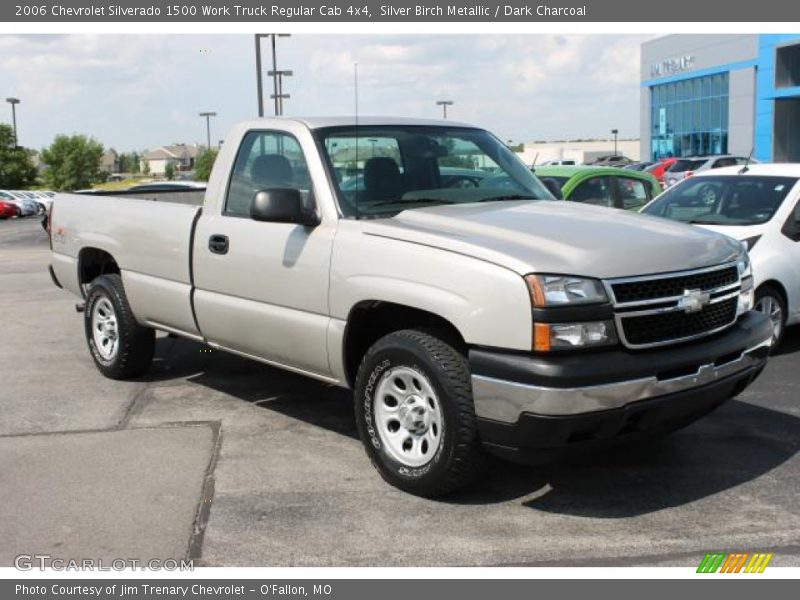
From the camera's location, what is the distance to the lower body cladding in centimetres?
399

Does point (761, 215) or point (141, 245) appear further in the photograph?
point (761, 215)

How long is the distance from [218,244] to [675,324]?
9.62 feet

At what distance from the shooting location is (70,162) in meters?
80.2

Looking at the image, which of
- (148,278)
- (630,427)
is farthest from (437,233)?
(148,278)

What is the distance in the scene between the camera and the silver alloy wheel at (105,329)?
23.7ft

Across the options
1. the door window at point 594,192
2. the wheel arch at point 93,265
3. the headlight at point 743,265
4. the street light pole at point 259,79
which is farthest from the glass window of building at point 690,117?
the headlight at point 743,265

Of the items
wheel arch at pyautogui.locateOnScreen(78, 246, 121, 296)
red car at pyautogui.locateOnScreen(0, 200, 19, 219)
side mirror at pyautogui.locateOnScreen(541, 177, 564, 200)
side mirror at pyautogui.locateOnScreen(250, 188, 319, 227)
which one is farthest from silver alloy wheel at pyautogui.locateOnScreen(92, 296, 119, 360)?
red car at pyautogui.locateOnScreen(0, 200, 19, 219)

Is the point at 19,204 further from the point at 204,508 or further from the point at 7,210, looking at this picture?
the point at 204,508

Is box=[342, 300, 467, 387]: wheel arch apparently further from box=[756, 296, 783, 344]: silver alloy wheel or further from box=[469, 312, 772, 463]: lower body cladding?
box=[756, 296, 783, 344]: silver alloy wheel

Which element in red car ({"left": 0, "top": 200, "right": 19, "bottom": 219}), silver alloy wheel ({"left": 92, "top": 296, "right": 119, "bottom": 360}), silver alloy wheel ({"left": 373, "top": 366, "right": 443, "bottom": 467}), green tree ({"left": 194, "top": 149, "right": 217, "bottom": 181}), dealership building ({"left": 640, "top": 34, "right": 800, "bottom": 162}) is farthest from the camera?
dealership building ({"left": 640, "top": 34, "right": 800, "bottom": 162})

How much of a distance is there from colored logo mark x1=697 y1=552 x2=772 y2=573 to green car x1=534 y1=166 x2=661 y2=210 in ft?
21.0

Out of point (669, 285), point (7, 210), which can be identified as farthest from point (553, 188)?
point (7, 210)
